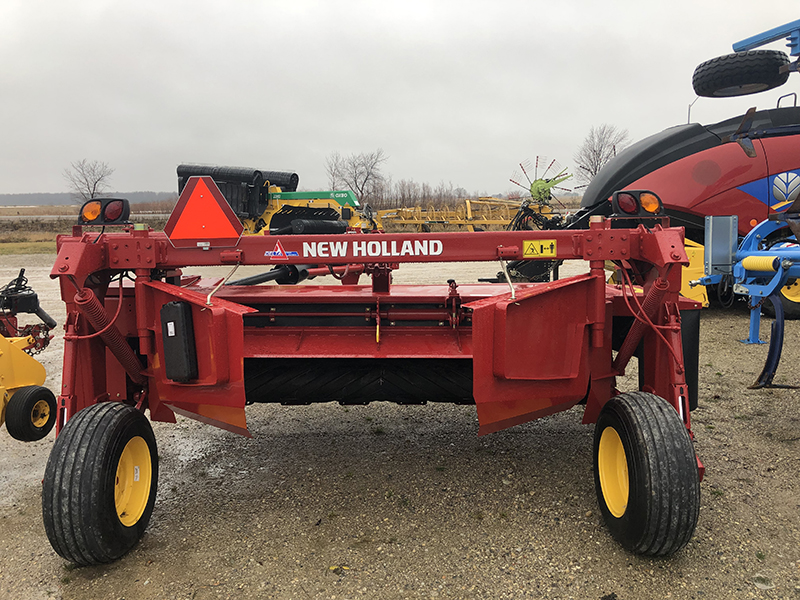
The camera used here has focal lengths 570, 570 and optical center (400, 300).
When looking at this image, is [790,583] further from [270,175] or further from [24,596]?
[270,175]

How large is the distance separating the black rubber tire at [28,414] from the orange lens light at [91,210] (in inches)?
54.9

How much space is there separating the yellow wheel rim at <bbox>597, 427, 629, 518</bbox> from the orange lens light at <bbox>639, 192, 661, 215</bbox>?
3.83 ft

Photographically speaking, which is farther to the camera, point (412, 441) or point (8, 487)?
point (412, 441)

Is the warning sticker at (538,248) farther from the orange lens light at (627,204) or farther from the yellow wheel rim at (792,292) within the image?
the yellow wheel rim at (792,292)

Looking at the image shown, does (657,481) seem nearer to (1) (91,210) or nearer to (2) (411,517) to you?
(2) (411,517)

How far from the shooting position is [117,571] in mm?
2633

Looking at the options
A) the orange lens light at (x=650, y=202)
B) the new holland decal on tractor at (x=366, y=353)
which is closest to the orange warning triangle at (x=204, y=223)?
the new holland decal on tractor at (x=366, y=353)

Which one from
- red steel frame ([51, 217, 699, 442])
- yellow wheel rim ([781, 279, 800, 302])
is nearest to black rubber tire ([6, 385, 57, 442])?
red steel frame ([51, 217, 699, 442])

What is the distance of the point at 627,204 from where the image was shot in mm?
3047

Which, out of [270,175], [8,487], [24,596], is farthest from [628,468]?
[270,175]

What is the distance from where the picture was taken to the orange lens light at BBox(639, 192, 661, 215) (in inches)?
119

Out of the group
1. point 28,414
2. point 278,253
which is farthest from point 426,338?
point 28,414

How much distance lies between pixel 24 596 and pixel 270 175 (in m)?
13.6

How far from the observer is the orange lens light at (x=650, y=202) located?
9.88 ft
